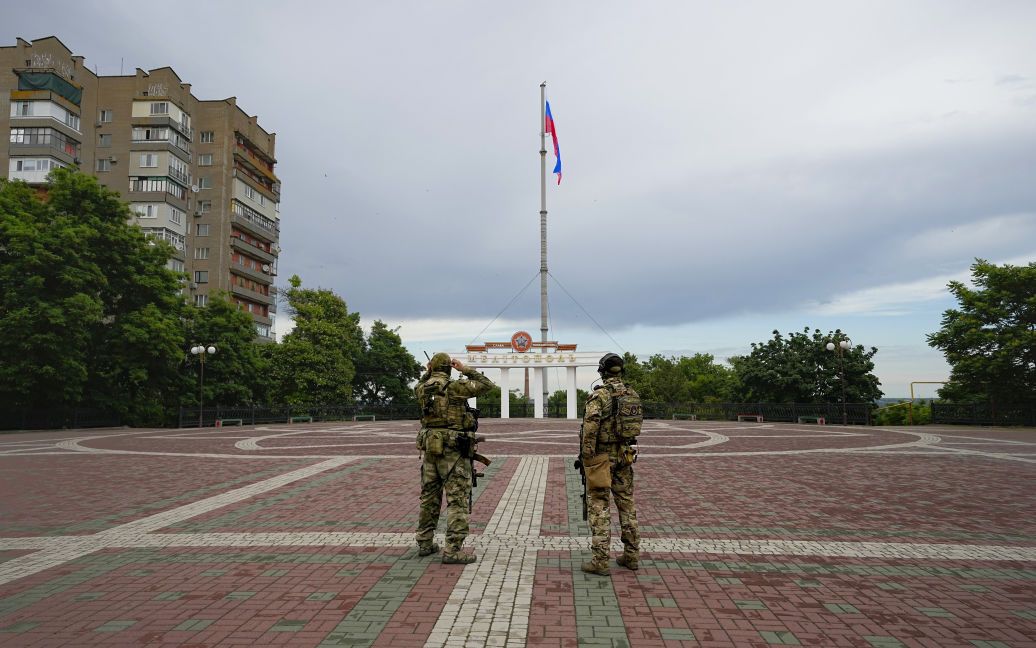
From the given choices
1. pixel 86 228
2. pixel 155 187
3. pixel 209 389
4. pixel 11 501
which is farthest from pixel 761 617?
pixel 155 187

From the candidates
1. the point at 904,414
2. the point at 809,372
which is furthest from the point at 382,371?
the point at 904,414

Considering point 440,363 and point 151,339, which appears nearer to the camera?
point 440,363

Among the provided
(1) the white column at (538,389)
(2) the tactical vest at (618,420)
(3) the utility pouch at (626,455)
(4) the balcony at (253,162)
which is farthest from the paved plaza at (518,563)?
(4) the balcony at (253,162)

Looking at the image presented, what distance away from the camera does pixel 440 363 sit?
20.7 feet

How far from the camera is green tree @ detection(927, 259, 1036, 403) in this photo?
26500 mm

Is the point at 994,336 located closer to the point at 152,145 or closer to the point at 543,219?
the point at 543,219

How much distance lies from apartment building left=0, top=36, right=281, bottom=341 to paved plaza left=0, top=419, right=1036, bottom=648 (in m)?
33.9

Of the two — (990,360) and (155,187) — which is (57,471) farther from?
(155,187)

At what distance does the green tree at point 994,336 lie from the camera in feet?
86.9

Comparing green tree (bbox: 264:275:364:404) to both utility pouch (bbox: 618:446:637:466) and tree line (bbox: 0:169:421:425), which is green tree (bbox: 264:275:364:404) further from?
utility pouch (bbox: 618:446:637:466)

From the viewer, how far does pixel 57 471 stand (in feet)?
40.5

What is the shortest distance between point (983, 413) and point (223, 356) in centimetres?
3941

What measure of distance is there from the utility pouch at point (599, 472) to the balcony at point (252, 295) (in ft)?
183

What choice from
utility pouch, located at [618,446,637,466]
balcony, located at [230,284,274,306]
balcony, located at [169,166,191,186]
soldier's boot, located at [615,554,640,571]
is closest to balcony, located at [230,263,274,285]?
balcony, located at [230,284,274,306]
